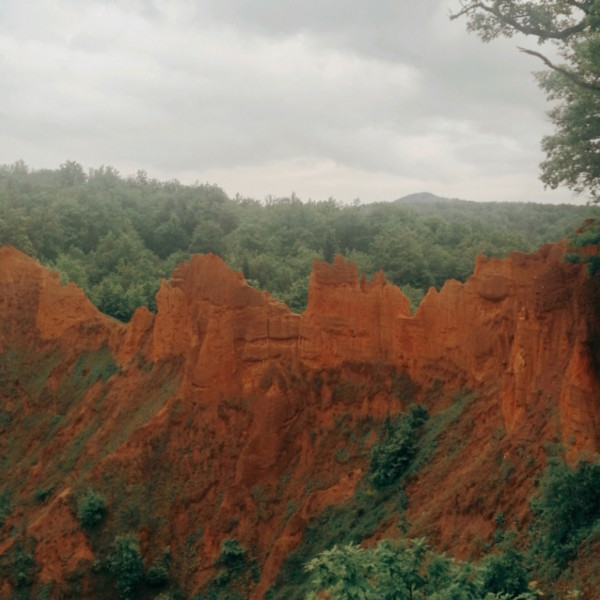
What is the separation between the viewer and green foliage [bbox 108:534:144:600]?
16938 millimetres

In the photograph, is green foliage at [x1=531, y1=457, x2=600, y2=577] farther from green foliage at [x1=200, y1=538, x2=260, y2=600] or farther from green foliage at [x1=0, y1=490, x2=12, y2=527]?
green foliage at [x1=0, y1=490, x2=12, y2=527]

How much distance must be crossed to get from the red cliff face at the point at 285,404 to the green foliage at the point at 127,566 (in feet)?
1.48

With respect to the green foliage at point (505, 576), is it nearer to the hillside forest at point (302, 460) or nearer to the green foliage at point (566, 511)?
the hillside forest at point (302, 460)

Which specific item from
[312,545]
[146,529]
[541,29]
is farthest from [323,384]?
[541,29]

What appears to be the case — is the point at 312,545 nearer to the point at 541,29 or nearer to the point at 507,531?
the point at 507,531

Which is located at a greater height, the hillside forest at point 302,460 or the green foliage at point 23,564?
the hillside forest at point 302,460

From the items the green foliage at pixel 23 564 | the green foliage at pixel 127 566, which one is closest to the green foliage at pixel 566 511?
the green foliage at pixel 127 566

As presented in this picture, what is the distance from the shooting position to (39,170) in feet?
264

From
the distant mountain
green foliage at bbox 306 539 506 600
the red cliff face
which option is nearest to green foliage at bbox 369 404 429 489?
the red cliff face

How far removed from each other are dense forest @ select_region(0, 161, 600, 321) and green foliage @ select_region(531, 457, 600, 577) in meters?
19.6

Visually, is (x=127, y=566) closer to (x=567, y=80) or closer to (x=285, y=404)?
(x=285, y=404)

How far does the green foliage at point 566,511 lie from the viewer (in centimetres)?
1074

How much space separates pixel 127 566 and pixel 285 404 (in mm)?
5117

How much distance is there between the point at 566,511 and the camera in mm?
11008
